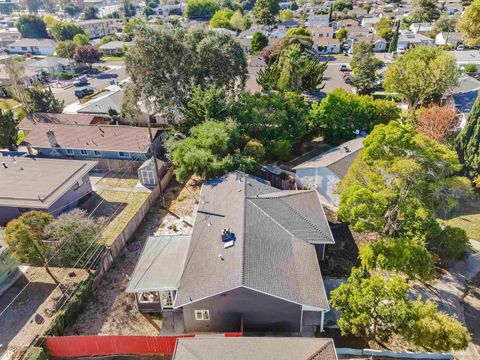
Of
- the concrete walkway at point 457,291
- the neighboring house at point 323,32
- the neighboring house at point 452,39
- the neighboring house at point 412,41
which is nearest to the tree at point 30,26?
the neighboring house at point 323,32

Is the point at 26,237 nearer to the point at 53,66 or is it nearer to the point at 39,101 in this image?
the point at 39,101

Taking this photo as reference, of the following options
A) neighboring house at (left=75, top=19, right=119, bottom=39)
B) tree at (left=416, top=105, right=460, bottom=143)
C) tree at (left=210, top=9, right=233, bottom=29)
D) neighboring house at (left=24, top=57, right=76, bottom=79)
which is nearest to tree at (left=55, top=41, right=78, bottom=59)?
neighboring house at (left=24, top=57, right=76, bottom=79)

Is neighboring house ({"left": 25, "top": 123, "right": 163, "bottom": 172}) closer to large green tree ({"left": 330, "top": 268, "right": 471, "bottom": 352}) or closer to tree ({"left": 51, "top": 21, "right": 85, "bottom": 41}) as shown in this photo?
large green tree ({"left": 330, "top": 268, "right": 471, "bottom": 352})

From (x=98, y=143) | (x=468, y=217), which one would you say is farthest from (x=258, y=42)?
(x=468, y=217)

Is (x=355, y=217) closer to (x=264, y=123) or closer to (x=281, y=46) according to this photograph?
(x=264, y=123)

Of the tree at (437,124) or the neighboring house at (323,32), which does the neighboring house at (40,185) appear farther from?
the neighboring house at (323,32)
